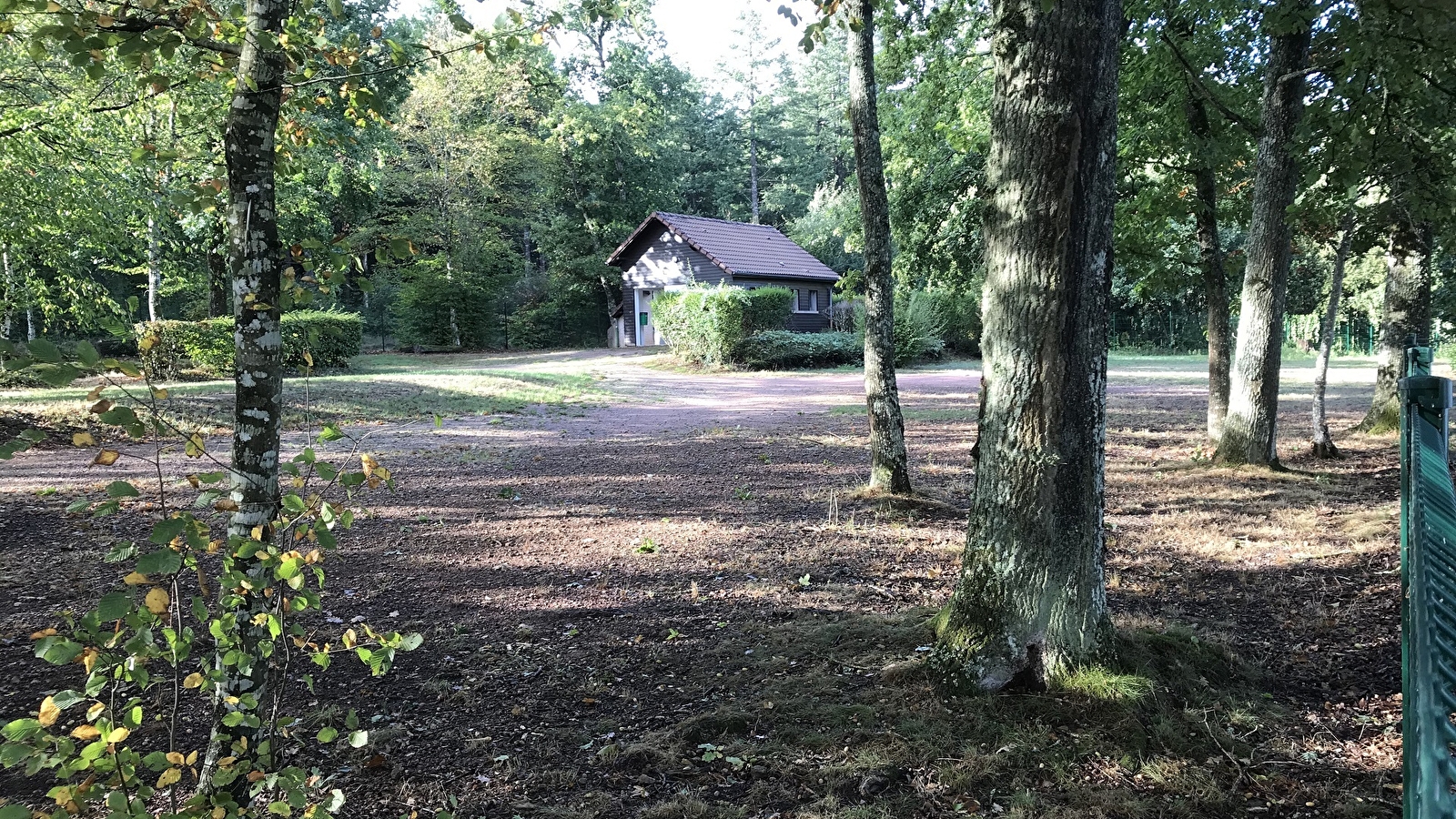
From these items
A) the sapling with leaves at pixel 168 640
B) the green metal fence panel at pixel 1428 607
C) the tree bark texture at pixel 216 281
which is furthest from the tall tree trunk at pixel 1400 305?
the tree bark texture at pixel 216 281

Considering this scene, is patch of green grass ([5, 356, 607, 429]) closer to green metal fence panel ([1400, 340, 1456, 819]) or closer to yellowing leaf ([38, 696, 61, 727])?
yellowing leaf ([38, 696, 61, 727])

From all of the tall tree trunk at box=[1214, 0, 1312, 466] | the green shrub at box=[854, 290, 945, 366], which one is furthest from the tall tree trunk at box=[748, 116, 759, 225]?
the tall tree trunk at box=[1214, 0, 1312, 466]

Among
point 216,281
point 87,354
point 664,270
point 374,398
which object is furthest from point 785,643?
point 664,270

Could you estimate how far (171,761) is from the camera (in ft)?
5.74

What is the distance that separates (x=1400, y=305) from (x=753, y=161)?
4355 centimetres

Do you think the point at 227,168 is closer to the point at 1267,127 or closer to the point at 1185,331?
the point at 1267,127

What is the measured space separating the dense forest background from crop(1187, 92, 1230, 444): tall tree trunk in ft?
0.30

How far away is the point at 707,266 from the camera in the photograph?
32.8 meters

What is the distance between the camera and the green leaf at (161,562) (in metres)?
1.53

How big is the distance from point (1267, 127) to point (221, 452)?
11.8 meters

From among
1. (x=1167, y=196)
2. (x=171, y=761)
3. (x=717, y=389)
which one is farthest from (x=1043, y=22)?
(x=717, y=389)

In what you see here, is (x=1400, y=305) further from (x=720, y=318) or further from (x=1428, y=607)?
(x=720, y=318)

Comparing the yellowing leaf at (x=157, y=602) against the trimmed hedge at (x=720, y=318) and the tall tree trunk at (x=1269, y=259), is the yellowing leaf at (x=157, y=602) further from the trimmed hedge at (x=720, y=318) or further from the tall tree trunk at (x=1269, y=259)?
the trimmed hedge at (x=720, y=318)

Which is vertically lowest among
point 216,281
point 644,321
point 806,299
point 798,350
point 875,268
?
point 798,350
